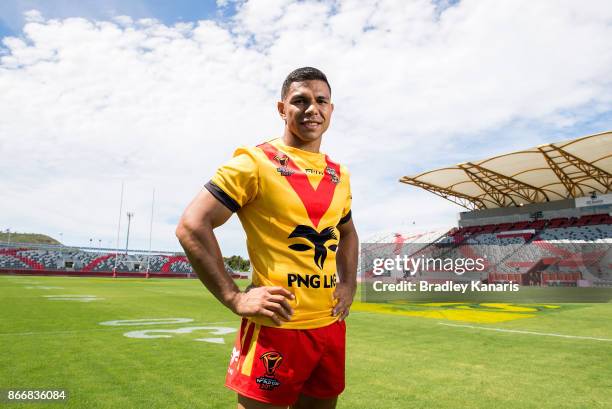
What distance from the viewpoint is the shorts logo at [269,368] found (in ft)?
5.38

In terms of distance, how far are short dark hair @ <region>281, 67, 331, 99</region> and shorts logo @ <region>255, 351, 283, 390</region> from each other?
1223mm

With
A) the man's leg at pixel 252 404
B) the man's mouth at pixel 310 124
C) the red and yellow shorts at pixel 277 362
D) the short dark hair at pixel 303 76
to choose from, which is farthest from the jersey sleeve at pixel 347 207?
the man's leg at pixel 252 404

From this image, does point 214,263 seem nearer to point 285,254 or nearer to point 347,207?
point 285,254

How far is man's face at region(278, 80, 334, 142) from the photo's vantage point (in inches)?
75.2

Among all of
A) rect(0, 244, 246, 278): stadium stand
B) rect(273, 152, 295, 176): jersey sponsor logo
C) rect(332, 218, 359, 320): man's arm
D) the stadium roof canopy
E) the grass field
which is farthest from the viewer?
rect(0, 244, 246, 278): stadium stand

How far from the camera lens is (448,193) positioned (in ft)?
129

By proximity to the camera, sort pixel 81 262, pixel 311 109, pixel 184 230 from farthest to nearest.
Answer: pixel 81 262 → pixel 311 109 → pixel 184 230

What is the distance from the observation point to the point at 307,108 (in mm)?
1908

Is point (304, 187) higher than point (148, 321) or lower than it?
higher

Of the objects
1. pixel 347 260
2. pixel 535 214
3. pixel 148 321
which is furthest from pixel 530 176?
pixel 347 260

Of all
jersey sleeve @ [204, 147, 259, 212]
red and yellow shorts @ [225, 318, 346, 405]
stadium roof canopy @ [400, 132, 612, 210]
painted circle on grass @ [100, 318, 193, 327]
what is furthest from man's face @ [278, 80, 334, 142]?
stadium roof canopy @ [400, 132, 612, 210]

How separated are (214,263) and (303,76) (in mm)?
975

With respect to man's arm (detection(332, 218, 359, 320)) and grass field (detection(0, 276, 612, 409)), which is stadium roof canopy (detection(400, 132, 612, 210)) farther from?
man's arm (detection(332, 218, 359, 320))

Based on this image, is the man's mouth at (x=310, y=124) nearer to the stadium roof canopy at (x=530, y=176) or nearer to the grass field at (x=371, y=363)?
the grass field at (x=371, y=363)
